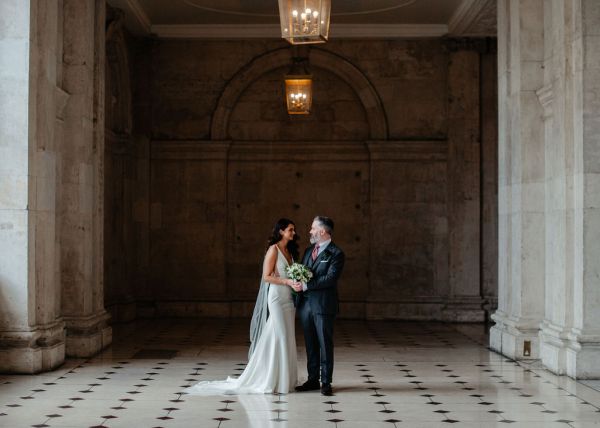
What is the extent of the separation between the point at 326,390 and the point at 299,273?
54.6 inches

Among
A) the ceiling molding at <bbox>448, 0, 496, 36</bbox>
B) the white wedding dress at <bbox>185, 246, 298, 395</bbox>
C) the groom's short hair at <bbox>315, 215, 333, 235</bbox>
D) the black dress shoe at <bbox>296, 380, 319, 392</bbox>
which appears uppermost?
the ceiling molding at <bbox>448, 0, 496, 36</bbox>

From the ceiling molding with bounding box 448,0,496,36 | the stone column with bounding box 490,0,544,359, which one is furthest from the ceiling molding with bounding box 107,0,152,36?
the stone column with bounding box 490,0,544,359

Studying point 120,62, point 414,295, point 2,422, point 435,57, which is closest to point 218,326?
point 414,295

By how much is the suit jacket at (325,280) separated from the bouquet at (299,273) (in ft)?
0.30

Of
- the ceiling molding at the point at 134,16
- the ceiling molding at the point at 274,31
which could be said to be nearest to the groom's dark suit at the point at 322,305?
the ceiling molding at the point at 134,16

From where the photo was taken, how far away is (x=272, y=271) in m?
10.2

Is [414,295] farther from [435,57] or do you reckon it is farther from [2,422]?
[2,422]

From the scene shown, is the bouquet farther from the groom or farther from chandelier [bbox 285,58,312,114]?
chandelier [bbox 285,58,312,114]

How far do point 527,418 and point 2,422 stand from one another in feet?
16.7

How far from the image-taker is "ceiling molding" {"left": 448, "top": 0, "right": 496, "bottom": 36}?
17.4 m

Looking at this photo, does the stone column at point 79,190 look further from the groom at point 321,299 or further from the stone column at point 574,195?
the stone column at point 574,195

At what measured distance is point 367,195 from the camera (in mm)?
20297

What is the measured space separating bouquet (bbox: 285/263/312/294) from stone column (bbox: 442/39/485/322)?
10189 mm

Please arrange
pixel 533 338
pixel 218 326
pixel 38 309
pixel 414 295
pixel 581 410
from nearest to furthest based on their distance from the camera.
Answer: pixel 581 410
pixel 38 309
pixel 533 338
pixel 218 326
pixel 414 295
